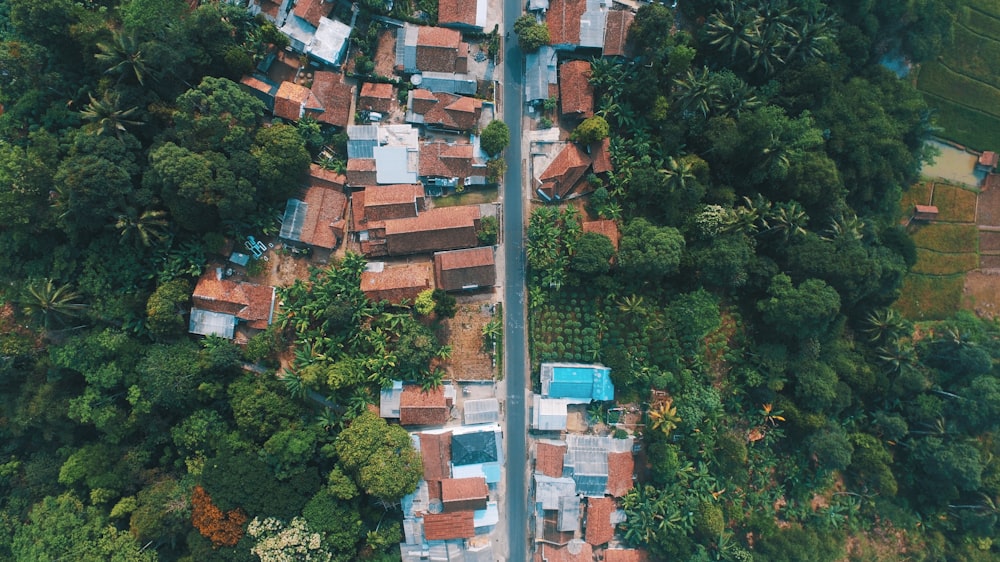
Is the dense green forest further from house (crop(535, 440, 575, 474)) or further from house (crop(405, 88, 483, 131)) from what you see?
house (crop(405, 88, 483, 131))

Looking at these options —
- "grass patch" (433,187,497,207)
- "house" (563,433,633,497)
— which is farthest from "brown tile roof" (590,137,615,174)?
"house" (563,433,633,497)

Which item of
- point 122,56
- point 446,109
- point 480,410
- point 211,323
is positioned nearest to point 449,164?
point 446,109

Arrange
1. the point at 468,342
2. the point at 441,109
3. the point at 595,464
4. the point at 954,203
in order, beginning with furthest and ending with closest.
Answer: the point at 954,203, the point at 468,342, the point at 595,464, the point at 441,109

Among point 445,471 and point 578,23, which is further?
point 578,23

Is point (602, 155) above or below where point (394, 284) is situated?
above

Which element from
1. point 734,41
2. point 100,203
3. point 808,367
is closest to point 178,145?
point 100,203

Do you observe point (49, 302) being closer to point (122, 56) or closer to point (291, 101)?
point (122, 56)

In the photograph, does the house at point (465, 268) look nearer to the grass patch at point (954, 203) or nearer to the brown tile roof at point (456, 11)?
Answer: the brown tile roof at point (456, 11)
